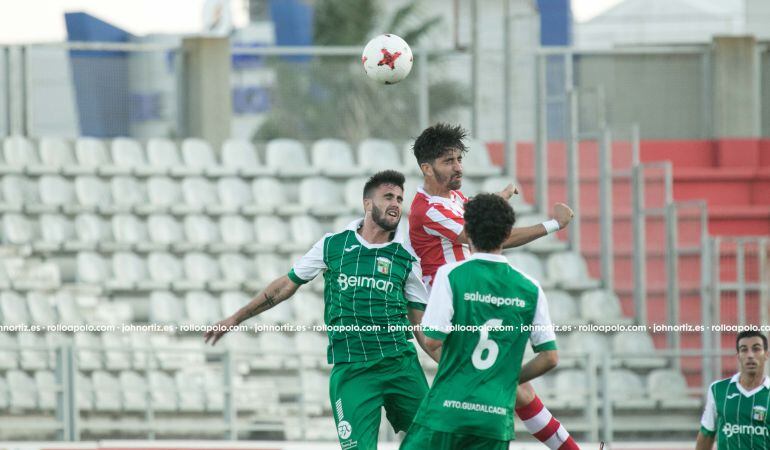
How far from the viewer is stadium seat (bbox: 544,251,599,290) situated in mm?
14887

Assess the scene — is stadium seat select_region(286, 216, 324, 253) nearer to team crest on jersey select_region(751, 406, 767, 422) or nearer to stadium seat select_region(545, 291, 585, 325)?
stadium seat select_region(545, 291, 585, 325)

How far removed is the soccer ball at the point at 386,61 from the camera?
8328mm

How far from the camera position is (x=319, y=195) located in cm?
1555

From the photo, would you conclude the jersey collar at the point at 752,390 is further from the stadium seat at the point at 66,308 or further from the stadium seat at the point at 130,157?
the stadium seat at the point at 130,157

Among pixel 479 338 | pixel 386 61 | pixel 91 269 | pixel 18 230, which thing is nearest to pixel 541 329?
pixel 479 338

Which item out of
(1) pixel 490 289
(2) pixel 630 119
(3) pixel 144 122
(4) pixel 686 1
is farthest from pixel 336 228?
(4) pixel 686 1

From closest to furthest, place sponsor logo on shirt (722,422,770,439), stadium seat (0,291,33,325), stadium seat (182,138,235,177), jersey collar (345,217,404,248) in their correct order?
jersey collar (345,217,404,248), sponsor logo on shirt (722,422,770,439), stadium seat (0,291,33,325), stadium seat (182,138,235,177)

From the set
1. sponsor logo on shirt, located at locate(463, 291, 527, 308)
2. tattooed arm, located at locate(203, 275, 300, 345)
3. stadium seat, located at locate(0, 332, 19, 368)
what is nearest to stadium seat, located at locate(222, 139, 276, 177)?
stadium seat, located at locate(0, 332, 19, 368)

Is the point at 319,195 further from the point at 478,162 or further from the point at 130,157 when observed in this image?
the point at 130,157

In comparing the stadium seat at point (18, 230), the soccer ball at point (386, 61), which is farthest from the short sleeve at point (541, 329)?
the stadium seat at point (18, 230)

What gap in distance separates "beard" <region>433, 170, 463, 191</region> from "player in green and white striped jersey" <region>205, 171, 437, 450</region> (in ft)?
0.71

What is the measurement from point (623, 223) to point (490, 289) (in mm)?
9084

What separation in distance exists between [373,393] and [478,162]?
30.0 feet

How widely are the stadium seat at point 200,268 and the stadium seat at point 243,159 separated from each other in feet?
4.18
